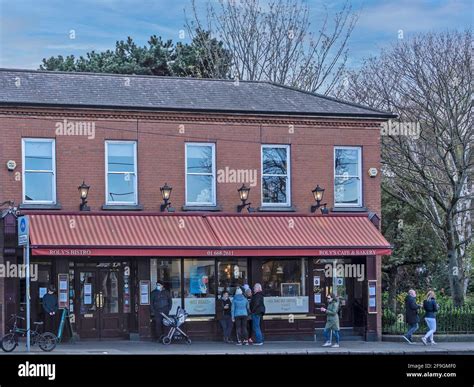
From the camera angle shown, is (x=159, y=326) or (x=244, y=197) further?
(x=244, y=197)

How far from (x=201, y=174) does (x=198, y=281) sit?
11.0 feet

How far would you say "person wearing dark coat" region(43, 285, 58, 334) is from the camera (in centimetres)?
2314

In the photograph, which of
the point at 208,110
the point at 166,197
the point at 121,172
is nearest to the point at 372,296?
the point at 166,197

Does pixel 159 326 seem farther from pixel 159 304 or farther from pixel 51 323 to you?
pixel 51 323

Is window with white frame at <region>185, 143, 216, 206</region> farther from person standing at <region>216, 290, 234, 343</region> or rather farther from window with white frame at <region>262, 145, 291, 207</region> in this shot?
person standing at <region>216, 290, 234, 343</region>

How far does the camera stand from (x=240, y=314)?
24.3 m

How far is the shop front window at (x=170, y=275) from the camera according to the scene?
82.5 ft

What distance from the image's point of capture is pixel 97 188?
975 inches

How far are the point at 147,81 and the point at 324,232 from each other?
7.99 metres

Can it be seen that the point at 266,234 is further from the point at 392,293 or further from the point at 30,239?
the point at 392,293

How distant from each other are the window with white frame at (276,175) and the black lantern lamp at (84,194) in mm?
5666

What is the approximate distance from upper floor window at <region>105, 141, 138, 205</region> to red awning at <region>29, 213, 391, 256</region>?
28.8 inches

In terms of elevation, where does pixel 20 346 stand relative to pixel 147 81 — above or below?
below
